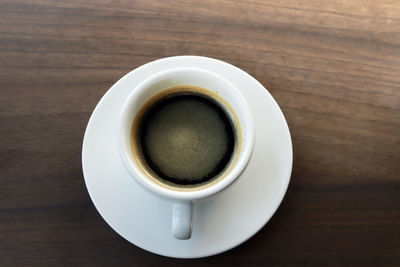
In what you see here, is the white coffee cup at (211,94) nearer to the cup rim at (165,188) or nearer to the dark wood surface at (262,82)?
the cup rim at (165,188)

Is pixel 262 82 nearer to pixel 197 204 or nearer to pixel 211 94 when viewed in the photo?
pixel 211 94

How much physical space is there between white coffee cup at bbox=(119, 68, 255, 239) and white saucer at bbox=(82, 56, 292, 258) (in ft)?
0.26

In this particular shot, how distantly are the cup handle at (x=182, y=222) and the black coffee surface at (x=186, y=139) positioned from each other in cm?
14

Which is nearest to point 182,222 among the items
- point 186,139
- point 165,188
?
point 165,188

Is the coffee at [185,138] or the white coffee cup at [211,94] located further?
the coffee at [185,138]

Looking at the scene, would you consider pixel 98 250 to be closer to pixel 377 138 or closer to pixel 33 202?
pixel 33 202

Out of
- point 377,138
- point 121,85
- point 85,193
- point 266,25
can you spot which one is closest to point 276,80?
point 266,25

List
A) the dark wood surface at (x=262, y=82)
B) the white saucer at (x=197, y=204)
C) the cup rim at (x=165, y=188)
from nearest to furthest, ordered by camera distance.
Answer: the cup rim at (x=165, y=188) < the white saucer at (x=197, y=204) < the dark wood surface at (x=262, y=82)

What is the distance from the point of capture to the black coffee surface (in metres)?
0.89

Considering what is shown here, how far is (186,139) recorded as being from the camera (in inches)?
35.6

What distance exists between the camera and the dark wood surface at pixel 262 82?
0.95 meters

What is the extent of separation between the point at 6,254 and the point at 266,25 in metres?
0.98

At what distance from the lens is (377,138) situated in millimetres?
973

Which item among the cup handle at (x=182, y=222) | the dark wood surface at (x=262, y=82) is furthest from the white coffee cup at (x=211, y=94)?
the dark wood surface at (x=262, y=82)
